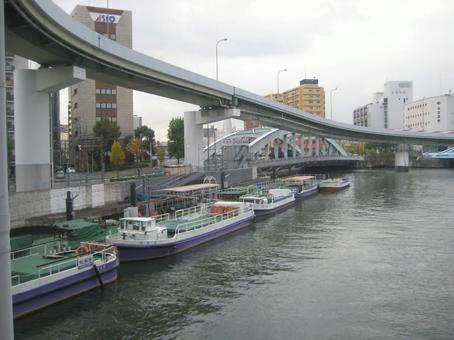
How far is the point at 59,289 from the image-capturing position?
19297 mm

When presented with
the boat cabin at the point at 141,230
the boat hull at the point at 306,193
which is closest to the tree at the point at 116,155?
the boat hull at the point at 306,193

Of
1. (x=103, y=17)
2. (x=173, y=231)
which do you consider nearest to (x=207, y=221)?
(x=173, y=231)

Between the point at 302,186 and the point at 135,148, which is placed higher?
the point at 135,148

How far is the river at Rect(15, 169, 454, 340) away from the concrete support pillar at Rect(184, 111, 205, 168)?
26.6 metres

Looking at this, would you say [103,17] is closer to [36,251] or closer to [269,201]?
[269,201]

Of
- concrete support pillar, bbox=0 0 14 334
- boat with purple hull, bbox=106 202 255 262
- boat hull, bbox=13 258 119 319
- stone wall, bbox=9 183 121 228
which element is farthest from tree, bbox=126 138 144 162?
concrete support pillar, bbox=0 0 14 334

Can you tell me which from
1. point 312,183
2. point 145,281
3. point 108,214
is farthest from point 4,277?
point 312,183

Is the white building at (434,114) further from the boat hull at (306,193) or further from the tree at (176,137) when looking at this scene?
the boat hull at (306,193)

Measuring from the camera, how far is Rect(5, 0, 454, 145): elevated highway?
26.2 m

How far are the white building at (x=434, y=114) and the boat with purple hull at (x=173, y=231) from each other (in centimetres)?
15893

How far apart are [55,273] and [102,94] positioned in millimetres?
80199

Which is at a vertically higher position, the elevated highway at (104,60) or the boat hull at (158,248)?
the elevated highway at (104,60)

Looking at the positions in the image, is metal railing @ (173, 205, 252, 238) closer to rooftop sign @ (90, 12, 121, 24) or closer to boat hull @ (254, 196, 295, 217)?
boat hull @ (254, 196, 295, 217)

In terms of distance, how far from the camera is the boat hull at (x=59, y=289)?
57.9ft
